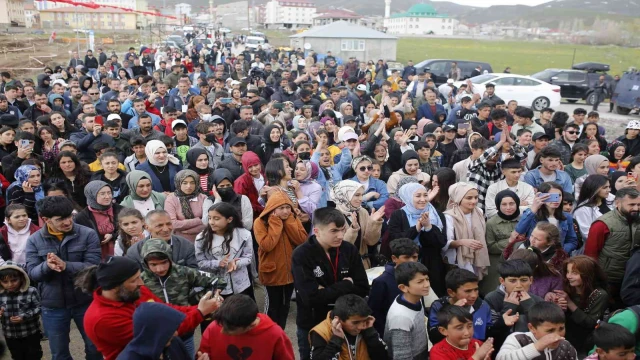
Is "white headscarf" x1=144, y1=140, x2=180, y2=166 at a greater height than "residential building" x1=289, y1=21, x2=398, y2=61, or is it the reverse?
"residential building" x1=289, y1=21, x2=398, y2=61

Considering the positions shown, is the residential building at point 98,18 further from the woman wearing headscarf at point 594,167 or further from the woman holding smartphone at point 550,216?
the woman holding smartphone at point 550,216

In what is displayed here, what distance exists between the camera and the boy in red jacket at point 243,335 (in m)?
2.94

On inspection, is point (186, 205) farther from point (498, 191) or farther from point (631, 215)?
point (631, 215)

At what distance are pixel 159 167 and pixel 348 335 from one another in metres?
3.83

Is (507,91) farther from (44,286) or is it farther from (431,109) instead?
(44,286)

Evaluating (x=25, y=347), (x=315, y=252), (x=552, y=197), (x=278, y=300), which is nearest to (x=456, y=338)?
(x=315, y=252)

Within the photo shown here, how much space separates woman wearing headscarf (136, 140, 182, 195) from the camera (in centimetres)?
615

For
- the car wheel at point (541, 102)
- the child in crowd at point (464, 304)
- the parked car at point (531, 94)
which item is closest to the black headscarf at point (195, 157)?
the child in crowd at point (464, 304)

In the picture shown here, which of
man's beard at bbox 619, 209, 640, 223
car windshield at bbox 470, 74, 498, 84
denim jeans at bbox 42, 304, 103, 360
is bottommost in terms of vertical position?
denim jeans at bbox 42, 304, 103, 360

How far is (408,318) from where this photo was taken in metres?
3.39

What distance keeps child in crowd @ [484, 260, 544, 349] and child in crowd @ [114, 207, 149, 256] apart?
2.92 meters

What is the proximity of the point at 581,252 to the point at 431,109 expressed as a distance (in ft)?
21.2

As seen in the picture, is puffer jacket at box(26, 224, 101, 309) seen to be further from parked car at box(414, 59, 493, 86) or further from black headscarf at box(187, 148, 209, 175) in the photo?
parked car at box(414, 59, 493, 86)

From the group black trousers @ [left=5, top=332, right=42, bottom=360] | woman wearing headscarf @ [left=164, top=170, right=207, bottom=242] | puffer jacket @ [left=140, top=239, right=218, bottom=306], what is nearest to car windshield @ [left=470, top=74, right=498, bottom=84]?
woman wearing headscarf @ [left=164, top=170, right=207, bottom=242]
